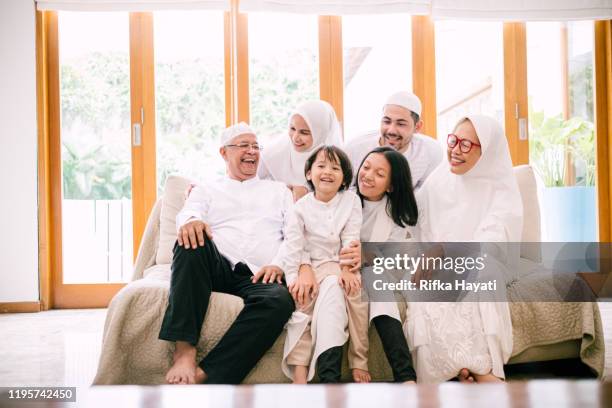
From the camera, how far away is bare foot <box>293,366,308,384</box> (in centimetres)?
183

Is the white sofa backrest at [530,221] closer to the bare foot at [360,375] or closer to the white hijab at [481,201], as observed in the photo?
the white hijab at [481,201]

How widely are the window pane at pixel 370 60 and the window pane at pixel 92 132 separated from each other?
66.9 inches

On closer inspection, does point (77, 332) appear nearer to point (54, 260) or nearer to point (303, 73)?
point (54, 260)

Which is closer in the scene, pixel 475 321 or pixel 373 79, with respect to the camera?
pixel 475 321

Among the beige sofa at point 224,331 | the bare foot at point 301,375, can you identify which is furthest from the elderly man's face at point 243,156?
the bare foot at point 301,375

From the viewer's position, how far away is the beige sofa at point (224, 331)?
186cm

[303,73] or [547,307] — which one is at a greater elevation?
[303,73]

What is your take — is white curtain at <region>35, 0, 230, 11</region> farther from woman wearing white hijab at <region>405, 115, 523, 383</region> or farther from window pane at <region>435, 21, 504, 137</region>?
woman wearing white hijab at <region>405, 115, 523, 383</region>

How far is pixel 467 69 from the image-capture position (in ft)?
14.1

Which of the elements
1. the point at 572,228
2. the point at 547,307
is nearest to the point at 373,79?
the point at 572,228

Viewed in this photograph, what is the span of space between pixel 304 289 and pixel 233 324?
0.28m

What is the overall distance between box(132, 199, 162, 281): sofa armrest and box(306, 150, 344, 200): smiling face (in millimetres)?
777

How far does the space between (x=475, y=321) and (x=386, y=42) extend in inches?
115

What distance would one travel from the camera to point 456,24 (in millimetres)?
4254
